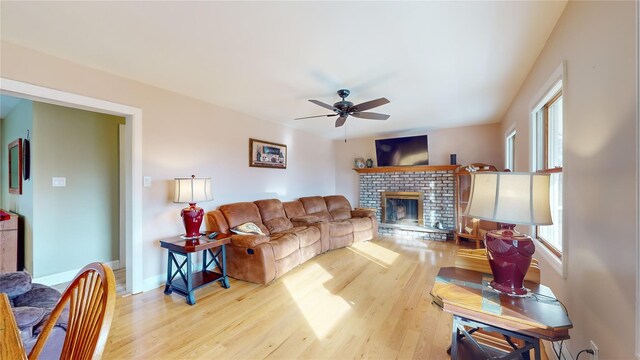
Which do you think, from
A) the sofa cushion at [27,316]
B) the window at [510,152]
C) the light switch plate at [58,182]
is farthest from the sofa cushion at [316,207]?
the sofa cushion at [27,316]

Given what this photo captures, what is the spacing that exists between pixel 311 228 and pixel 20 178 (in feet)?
12.8

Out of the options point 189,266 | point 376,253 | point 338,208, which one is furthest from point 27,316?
point 338,208

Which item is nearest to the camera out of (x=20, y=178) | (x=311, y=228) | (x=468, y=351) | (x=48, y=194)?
(x=468, y=351)

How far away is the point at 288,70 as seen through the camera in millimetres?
2484

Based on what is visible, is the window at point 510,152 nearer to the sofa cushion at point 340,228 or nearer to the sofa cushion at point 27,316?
the sofa cushion at point 340,228

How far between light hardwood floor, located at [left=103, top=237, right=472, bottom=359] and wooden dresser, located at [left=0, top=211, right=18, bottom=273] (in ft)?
5.49

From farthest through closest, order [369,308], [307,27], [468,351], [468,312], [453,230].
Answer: [453,230] → [369,308] → [307,27] → [468,351] → [468,312]

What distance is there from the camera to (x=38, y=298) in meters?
1.67

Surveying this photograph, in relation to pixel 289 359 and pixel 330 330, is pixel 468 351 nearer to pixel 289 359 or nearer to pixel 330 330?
pixel 330 330

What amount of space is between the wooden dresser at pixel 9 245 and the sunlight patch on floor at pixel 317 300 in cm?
327

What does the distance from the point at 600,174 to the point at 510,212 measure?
0.42m

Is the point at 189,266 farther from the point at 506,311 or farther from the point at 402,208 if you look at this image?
the point at 402,208

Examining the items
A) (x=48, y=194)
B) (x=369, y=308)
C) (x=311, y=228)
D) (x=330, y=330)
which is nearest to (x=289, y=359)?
(x=330, y=330)

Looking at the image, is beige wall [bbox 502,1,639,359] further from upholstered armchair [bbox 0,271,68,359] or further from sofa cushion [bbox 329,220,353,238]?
sofa cushion [bbox 329,220,353,238]
